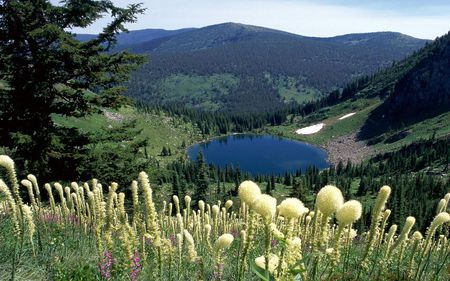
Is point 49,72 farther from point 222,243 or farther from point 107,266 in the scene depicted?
point 222,243

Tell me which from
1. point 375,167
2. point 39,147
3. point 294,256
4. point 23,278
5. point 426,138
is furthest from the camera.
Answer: point 426,138

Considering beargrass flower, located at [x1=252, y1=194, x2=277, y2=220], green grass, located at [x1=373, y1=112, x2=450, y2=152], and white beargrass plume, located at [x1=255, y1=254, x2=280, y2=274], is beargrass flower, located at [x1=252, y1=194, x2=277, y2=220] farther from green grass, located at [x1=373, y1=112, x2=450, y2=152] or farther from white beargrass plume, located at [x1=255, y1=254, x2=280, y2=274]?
green grass, located at [x1=373, y1=112, x2=450, y2=152]

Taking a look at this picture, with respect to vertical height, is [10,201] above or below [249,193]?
below

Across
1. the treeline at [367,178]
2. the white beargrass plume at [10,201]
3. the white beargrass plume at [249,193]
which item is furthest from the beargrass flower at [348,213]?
the treeline at [367,178]

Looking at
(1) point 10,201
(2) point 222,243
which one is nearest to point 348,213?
(2) point 222,243

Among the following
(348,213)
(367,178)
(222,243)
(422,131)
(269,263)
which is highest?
(348,213)

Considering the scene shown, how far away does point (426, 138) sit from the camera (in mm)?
166625

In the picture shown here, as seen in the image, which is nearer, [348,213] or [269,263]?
[348,213]

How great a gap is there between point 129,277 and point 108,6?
17.0 meters

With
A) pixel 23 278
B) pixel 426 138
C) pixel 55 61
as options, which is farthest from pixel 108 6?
pixel 426 138

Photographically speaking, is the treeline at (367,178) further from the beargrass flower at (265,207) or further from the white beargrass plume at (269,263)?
the beargrass flower at (265,207)

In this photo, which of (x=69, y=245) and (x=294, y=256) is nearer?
(x=294, y=256)

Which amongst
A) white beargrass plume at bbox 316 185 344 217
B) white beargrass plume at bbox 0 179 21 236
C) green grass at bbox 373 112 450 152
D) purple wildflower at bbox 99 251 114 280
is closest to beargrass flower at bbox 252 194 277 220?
white beargrass plume at bbox 316 185 344 217

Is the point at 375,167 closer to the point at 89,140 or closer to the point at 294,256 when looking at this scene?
the point at 89,140
